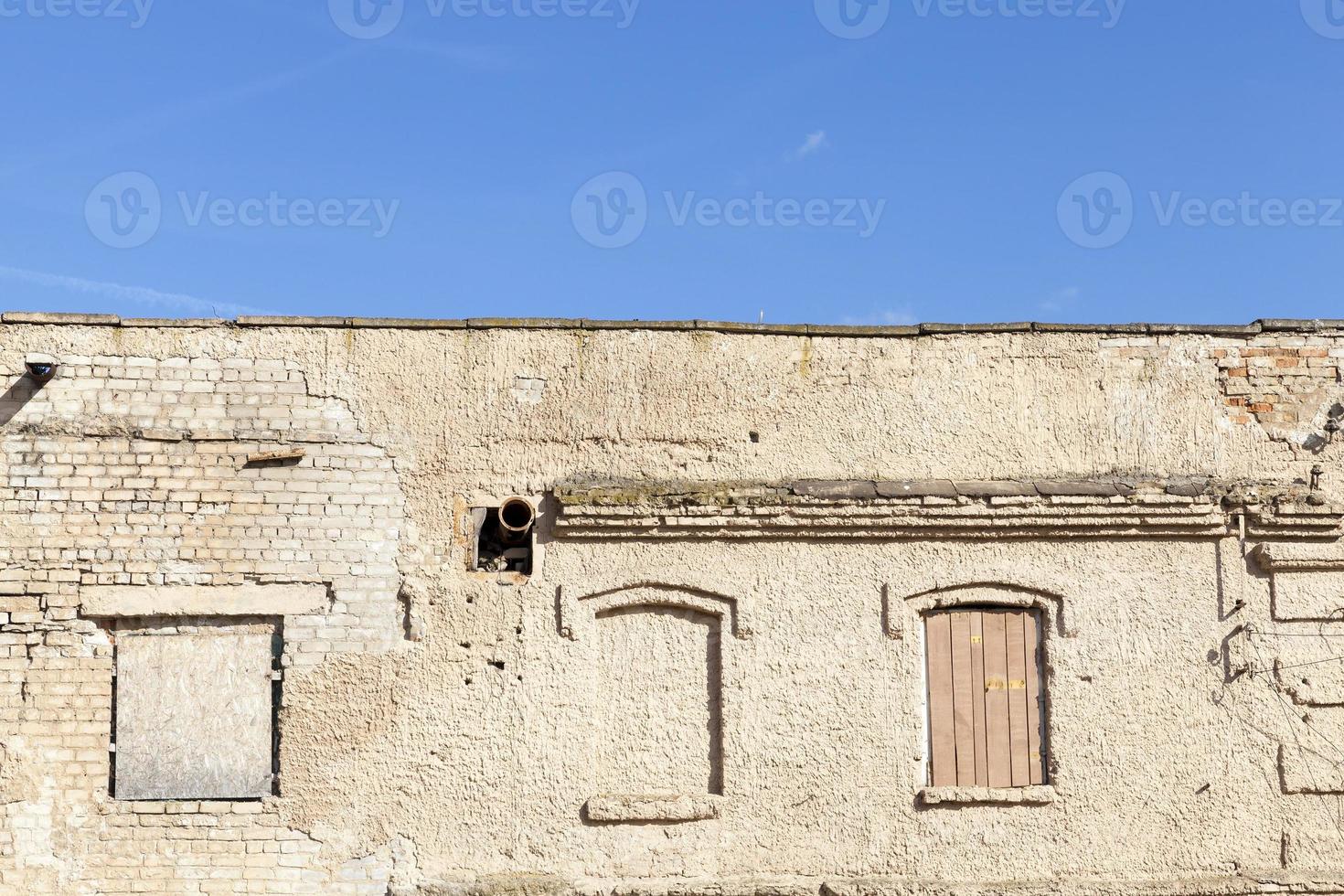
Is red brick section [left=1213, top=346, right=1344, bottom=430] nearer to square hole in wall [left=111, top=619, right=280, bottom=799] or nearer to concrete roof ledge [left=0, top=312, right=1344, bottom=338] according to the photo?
concrete roof ledge [left=0, top=312, right=1344, bottom=338]

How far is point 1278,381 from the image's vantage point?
8.94 metres

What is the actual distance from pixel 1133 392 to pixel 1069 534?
1.15 meters

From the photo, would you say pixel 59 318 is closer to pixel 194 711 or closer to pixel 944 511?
pixel 194 711

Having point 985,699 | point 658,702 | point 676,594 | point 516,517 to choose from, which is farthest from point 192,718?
point 985,699

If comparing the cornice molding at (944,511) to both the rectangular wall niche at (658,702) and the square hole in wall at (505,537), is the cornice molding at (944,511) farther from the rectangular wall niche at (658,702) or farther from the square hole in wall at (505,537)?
the rectangular wall niche at (658,702)

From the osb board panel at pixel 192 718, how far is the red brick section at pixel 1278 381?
6.91m

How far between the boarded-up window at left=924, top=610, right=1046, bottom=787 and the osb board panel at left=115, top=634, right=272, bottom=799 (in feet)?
14.6

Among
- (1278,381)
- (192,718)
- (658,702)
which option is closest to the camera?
(192,718)

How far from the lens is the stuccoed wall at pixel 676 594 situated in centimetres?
817

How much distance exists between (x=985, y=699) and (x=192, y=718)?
5243 millimetres

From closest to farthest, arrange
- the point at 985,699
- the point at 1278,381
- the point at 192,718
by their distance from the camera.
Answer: the point at 192,718
the point at 985,699
the point at 1278,381

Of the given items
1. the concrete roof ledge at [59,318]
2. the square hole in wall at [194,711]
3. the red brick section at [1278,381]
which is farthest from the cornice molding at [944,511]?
the concrete roof ledge at [59,318]

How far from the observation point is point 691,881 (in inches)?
322

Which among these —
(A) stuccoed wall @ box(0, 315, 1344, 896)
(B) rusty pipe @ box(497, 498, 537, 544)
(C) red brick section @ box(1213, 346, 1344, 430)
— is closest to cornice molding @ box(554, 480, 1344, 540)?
(A) stuccoed wall @ box(0, 315, 1344, 896)
